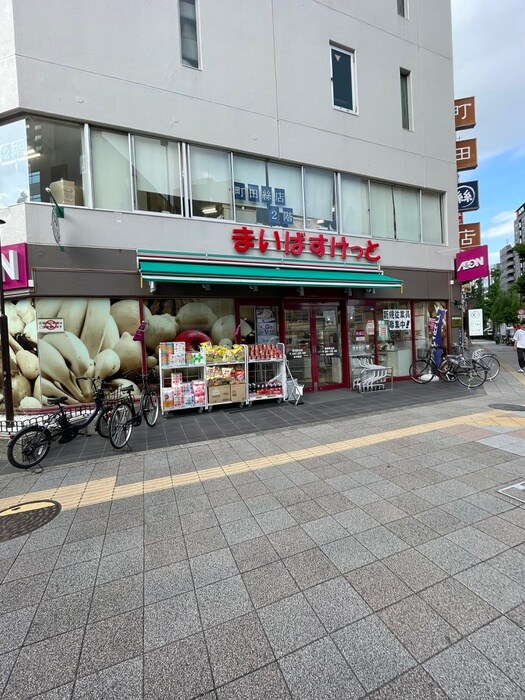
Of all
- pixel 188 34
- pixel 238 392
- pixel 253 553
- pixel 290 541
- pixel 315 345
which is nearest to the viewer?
pixel 253 553

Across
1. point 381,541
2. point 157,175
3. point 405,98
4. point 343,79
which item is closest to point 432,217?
point 405,98

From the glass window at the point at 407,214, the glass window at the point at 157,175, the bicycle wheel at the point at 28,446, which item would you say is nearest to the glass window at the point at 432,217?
the glass window at the point at 407,214

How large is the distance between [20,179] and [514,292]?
230 ft

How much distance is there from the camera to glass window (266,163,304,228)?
1030cm

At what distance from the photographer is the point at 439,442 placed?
5895 mm

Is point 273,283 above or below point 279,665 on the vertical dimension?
above

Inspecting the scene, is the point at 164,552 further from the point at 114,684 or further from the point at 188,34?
the point at 188,34

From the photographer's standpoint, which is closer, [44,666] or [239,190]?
[44,666]

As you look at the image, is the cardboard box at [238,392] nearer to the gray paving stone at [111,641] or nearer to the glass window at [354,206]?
the glass window at [354,206]

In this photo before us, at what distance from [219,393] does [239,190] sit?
5423mm

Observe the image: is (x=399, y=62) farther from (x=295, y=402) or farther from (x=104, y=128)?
(x=295, y=402)

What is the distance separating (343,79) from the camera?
11383 millimetres

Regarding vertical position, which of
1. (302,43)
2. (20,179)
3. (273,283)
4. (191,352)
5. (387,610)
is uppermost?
(302,43)

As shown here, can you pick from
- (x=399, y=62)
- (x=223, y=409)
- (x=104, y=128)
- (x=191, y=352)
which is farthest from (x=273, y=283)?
(x=399, y=62)
